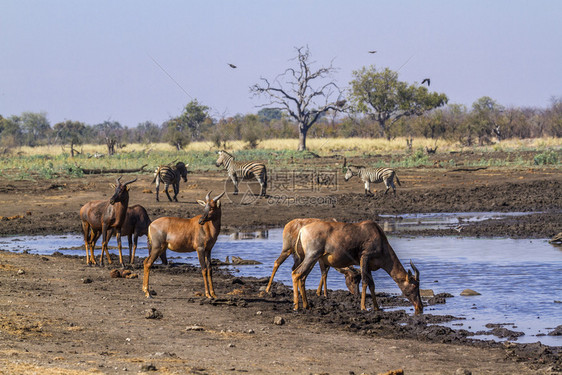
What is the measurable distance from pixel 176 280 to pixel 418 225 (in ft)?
33.3

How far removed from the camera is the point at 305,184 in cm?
3105

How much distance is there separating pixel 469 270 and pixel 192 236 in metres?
5.95

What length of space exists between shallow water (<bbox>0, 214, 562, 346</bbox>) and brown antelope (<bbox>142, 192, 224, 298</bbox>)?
8.39ft

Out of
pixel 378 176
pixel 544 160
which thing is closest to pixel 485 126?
pixel 544 160

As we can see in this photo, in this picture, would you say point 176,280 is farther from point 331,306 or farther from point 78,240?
point 78,240

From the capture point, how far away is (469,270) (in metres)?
14.4

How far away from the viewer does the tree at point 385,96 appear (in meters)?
81.4

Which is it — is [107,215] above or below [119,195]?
below

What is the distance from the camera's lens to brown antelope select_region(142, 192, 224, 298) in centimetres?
1092

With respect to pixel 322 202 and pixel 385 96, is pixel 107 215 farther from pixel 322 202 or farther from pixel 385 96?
pixel 385 96

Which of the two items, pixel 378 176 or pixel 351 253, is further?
pixel 378 176

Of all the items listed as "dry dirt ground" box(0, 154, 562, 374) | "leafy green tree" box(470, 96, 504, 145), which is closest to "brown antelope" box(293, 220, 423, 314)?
"dry dirt ground" box(0, 154, 562, 374)

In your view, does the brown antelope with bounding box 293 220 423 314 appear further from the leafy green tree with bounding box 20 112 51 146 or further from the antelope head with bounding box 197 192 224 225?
the leafy green tree with bounding box 20 112 51 146

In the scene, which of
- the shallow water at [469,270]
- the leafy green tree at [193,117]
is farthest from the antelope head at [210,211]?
the leafy green tree at [193,117]
